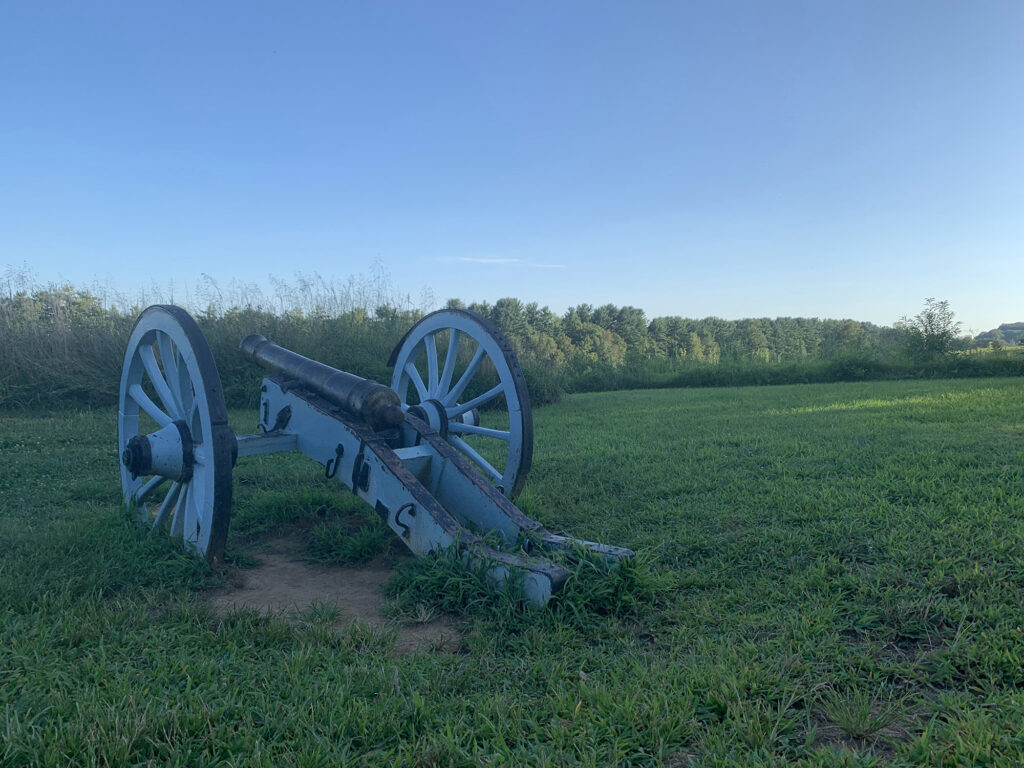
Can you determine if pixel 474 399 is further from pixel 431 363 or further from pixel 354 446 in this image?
pixel 354 446

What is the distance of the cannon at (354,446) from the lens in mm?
2982

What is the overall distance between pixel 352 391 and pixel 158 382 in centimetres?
113

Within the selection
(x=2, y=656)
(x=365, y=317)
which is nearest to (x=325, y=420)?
(x=2, y=656)

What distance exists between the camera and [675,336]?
171ft

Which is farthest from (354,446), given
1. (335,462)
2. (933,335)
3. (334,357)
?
(933,335)

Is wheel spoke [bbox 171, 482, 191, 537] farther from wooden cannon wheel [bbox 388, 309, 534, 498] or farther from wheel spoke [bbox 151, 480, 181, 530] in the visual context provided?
wooden cannon wheel [bbox 388, 309, 534, 498]

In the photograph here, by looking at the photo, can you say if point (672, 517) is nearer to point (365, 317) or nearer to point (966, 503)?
point (966, 503)

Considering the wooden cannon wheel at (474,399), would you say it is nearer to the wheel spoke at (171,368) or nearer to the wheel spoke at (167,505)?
the wheel spoke at (171,368)

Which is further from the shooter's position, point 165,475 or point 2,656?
point 165,475

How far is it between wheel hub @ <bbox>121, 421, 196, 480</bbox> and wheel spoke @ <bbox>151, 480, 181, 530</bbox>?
0.28m

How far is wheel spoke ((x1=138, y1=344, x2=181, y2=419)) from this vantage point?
11.8 feet

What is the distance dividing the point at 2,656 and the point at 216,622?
65 cm

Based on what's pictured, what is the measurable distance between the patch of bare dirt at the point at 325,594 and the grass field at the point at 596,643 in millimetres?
90

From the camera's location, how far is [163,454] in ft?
10.7
